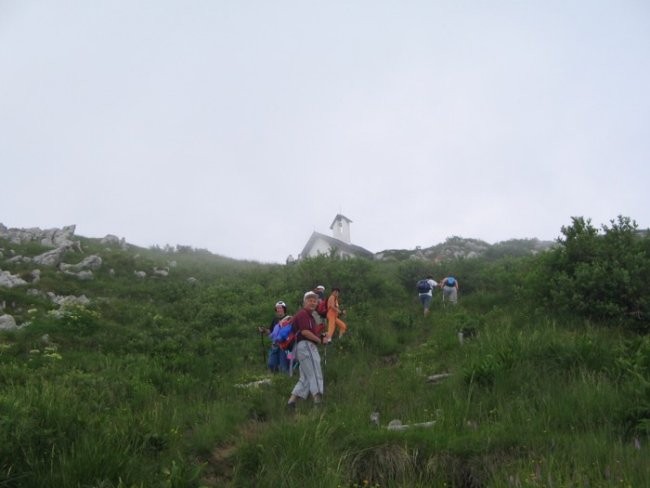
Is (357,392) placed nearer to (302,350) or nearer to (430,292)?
(302,350)

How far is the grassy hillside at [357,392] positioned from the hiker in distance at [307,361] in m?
0.26

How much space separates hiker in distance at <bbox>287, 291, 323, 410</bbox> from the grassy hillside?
10.4 inches

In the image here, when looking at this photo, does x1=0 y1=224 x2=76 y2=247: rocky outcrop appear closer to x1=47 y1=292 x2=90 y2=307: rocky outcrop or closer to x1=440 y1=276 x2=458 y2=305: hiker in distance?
x1=47 y1=292 x2=90 y2=307: rocky outcrop

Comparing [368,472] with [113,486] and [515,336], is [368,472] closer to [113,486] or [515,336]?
[113,486]

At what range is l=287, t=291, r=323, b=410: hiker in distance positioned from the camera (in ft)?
24.4

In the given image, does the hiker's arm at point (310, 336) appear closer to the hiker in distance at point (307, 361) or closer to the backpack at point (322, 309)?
the hiker in distance at point (307, 361)

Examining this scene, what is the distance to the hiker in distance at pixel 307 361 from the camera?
744 centimetres

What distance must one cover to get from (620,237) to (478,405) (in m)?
6.22

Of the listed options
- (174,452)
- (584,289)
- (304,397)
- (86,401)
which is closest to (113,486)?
(174,452)

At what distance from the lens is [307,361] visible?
25.1ft

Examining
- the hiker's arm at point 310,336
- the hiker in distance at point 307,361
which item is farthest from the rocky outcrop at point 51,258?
the hiker's arm at point 310,336

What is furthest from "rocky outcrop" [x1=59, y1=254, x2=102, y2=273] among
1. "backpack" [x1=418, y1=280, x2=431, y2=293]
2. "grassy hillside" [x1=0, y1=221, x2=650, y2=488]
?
"backpack" [x1=418, y1=280, x2=431, y2=293]


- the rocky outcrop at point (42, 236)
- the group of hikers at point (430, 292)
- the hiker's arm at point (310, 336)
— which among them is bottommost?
the hiker's arm at point (310, 336)

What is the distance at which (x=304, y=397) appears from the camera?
7434mm
